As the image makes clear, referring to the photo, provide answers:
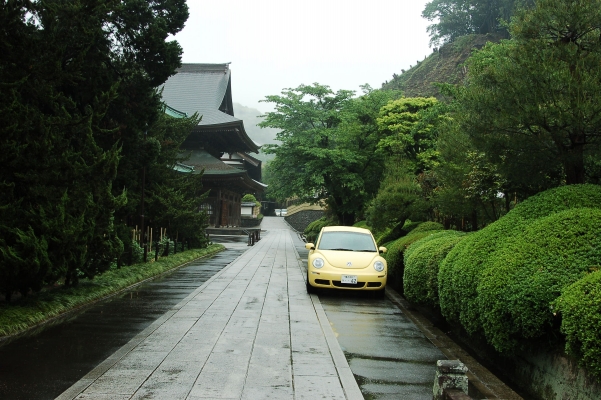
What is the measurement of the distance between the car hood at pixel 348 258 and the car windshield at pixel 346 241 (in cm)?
43

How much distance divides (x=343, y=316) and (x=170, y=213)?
953 cm

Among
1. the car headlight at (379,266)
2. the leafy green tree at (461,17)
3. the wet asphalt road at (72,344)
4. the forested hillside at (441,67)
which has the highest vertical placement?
the leafy green tree at (461,17)

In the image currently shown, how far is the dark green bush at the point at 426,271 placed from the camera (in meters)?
7.89

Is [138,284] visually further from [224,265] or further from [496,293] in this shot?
[496,293]

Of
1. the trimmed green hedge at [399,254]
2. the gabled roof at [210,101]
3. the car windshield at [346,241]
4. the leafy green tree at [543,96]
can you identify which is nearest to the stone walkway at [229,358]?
the car windshield at [346,241]

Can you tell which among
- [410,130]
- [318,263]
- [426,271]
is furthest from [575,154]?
[410,130]

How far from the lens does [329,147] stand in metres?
26.4

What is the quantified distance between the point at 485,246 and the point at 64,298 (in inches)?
255

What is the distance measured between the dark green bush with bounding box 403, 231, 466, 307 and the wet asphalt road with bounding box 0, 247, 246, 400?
429 centimetres

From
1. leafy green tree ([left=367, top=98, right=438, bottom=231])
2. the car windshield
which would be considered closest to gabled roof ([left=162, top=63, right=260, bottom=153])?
leafy green tree ([left=367, top=98, right=438, bottom=231])

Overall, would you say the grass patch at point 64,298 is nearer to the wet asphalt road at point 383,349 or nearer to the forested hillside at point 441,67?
the wet asphalt road at point 383,349

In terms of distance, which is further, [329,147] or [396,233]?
[329,147]

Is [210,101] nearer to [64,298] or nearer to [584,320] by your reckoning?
[64,298]

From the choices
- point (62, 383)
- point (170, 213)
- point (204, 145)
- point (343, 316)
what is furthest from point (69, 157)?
point (204, 145)
